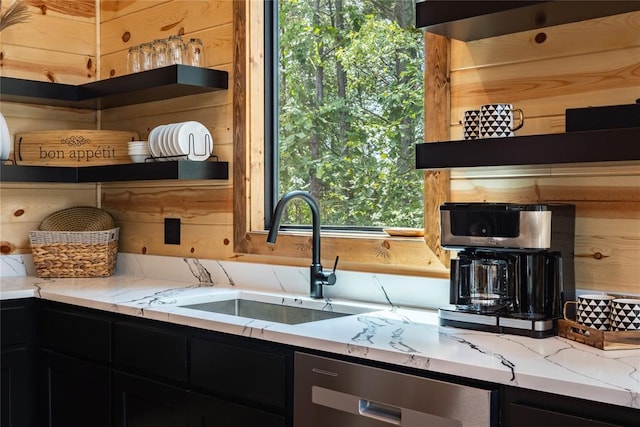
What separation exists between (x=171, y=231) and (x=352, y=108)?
1014mm

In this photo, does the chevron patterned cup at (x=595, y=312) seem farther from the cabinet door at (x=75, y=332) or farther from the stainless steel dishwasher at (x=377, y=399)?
the cabinet door at (x=75, y=332)

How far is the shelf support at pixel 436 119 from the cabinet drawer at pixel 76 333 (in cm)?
114

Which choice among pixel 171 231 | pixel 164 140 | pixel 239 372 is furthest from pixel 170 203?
pixel 239 372

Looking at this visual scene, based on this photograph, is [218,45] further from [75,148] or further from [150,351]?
[150,351]

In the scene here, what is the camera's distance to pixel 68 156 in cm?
329

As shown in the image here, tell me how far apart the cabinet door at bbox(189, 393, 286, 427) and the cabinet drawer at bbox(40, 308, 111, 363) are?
1.67 ft

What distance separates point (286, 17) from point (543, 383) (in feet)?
6.48

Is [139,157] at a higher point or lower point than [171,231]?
higher

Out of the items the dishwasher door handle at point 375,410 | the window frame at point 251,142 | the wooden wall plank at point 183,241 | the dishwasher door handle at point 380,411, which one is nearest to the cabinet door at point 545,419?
the dishwasher door handle at point 375,410

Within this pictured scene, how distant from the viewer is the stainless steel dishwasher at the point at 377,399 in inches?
62.8

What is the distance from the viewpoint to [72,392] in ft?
9.13

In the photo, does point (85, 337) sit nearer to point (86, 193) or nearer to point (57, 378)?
point (57, 378)

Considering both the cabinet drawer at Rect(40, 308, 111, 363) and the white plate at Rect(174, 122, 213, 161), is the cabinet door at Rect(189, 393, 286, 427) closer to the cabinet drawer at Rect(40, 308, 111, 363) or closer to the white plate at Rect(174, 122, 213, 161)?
the cabinet drawer at Rect(40, 308, 111, 363)

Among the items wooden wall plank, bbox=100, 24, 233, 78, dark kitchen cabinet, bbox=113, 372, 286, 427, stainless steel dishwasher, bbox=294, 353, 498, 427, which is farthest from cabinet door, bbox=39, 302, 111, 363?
wooden wall plank, bbox=100, 24, 233, 78
